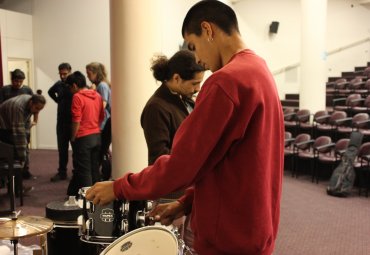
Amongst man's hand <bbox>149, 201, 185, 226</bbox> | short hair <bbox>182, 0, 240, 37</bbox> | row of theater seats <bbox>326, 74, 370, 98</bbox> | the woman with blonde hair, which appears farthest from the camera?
row of theater seats <bbox>326, 74, 370, 98</bbox>

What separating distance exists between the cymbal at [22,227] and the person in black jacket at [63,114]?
12.1 ft

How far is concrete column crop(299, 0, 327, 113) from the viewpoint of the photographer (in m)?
10.1

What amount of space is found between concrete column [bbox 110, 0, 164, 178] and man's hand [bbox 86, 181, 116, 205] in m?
3.03

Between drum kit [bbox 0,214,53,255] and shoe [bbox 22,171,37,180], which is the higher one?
drum kit [bbox 0,214,53,255]

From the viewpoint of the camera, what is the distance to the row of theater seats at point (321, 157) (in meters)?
6.62

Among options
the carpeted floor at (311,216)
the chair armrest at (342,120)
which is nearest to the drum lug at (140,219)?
the carpeted floor at (311,216)

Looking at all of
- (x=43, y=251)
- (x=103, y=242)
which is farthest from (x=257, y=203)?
(x=43, y=251)

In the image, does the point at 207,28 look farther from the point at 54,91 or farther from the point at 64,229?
the point at 54,91

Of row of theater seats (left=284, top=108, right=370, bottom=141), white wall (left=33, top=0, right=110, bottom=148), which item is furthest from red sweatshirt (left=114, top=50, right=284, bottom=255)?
white wall (left=33, top=0, right=110, bottom=148)

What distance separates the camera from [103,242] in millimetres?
2141

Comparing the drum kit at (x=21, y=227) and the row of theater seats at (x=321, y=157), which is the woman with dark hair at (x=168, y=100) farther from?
the row of theater seats at (x=321, y=157)

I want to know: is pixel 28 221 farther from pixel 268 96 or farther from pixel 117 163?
pixel 117 163

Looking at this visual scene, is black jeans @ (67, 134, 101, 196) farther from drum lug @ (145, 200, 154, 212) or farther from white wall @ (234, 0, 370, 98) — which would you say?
white wall @ (234, 0, 370, 98)

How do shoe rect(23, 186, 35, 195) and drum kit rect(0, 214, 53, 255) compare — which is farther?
shoe rect(23, 186, 35, 195)
